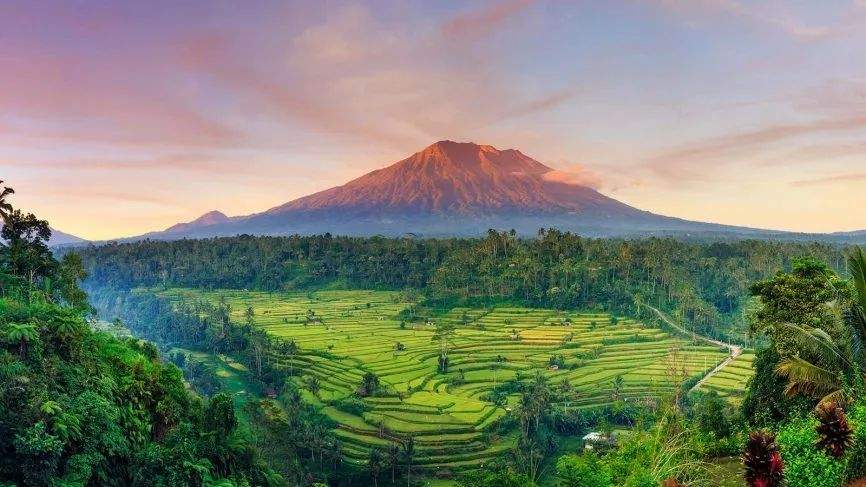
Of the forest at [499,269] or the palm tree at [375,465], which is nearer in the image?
the palm tree at [375,465]

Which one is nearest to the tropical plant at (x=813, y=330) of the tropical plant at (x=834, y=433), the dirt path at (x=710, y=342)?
the tropical plant at (x=834, y=433)

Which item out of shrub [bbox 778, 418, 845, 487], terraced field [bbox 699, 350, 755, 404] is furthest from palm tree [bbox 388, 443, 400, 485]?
shrub [bbox 778, 418, 845, 487]

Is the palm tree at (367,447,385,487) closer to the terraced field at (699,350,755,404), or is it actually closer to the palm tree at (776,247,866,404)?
the palm tree at (776,247,866,404)

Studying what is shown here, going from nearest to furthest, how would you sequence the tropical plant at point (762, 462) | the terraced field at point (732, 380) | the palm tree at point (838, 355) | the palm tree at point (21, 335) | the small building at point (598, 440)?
the tropical plant at point (762, 462)
the palm tree at point (838, 355)
the palm tree at point (21, 335)
the small building at point (598, 440)
the terraced field at point (732, 380)

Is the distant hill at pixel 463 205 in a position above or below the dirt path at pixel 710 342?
above

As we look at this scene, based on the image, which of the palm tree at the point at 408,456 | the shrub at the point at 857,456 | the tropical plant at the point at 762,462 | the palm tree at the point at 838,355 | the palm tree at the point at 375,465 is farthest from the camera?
the palm tree at the point at 408,456

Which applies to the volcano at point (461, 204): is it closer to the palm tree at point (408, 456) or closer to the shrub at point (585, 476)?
the palm tree at point (408, 456)

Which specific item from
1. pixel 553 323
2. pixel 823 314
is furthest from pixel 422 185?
pixel 823 314
